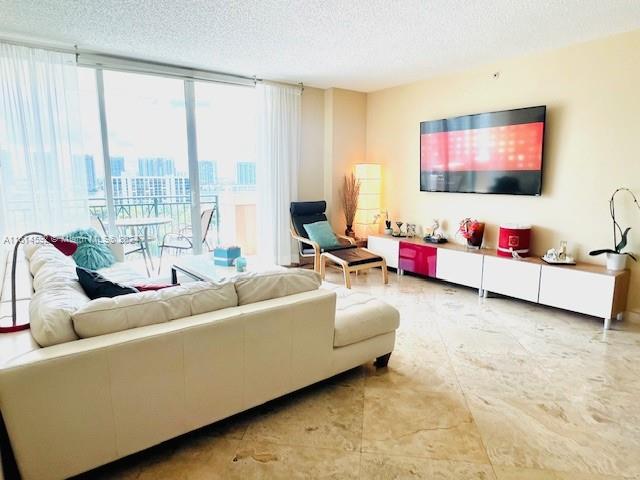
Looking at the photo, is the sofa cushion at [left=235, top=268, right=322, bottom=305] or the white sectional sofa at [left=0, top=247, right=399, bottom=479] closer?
the white sectional sofa at [left=0, top=247, right=399, bottom=479]

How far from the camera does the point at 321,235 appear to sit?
188 inches

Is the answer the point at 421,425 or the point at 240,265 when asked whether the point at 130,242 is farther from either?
the point at 421,425

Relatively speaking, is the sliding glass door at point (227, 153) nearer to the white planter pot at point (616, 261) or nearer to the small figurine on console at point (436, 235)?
the small figurine on console at point (436, 235)

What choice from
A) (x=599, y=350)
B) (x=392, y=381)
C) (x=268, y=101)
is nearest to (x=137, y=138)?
(x=268, y=101)

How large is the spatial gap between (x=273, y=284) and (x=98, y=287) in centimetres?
82

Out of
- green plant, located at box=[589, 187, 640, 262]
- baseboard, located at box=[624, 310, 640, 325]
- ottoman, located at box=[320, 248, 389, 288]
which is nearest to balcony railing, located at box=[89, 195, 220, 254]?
ottoman, located at box=[320, 248, 389, 288]

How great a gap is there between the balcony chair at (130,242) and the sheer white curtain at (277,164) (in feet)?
4.54

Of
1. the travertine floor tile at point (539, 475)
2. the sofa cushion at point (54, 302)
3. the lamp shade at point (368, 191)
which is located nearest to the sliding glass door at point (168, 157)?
the lamp shade at point (368, 191)

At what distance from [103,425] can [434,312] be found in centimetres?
283

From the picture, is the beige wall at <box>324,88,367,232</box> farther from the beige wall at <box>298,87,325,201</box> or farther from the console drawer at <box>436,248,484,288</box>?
the console drawer at <box>436,248,484,288</box>

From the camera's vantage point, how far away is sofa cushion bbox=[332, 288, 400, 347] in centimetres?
225

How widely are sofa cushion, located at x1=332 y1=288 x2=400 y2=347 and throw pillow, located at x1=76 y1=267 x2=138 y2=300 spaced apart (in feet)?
3.67

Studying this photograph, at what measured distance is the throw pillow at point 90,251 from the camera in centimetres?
342

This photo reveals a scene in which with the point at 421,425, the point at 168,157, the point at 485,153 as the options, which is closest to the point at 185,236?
the point at 168,157
